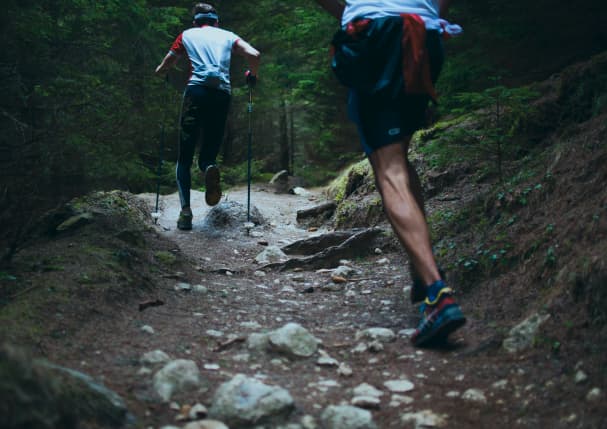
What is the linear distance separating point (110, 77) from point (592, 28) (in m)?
4.93

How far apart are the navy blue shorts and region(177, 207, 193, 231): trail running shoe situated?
424 cm

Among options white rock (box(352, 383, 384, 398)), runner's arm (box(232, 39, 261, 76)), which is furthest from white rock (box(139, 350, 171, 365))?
runner's arm (box(232, 39, 261, 76))

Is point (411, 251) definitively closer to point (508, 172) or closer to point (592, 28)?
point (508, 172)

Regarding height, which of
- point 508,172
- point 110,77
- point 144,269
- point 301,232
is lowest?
point 301,232

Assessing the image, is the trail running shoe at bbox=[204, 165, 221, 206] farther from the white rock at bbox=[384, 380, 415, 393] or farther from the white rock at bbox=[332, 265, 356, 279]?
the white rock at bbox=[384, 380, 415, 393]

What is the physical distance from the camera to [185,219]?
22.3 feet

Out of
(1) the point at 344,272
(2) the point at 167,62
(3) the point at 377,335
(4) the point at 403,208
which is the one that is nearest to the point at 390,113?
(4) the point at 403,208

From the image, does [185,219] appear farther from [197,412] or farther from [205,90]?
[197,412]

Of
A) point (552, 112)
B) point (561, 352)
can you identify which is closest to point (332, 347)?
point (561, 352)

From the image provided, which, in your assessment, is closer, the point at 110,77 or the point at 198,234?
the point at 110,77

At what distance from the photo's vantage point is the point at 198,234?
268 inches

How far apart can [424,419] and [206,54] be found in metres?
5.33

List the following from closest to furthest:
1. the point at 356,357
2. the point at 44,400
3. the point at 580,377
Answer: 1. the point at 44,400
2. the point at 580,377
3. the point at 356,357

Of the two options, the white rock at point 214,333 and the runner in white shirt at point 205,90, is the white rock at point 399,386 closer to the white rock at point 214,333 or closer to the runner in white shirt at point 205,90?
the white rock at point 214,333
